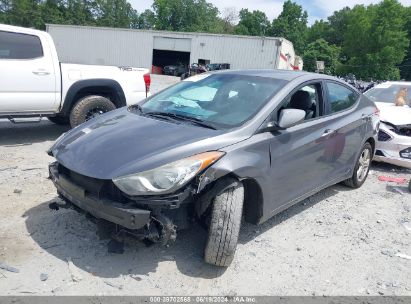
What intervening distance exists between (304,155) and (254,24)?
271 ft

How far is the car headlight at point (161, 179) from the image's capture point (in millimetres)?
2857

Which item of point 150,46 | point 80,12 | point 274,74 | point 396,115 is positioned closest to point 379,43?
point 150,46

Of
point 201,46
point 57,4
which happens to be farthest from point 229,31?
point 201,46

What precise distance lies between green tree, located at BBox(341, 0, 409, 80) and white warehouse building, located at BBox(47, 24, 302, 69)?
27659 millimetres

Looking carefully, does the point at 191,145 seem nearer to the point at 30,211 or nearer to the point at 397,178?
the point at 30,211

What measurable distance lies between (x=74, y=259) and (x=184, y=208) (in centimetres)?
101

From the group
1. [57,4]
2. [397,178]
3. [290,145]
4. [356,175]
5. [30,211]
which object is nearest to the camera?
[290,145]

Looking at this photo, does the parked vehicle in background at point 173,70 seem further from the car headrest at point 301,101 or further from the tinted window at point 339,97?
the car headrest at point 301,101

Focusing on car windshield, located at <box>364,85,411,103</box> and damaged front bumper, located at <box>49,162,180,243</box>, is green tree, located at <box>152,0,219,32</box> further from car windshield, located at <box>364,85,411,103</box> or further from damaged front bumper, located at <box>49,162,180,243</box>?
damaged front bumper, located at <box>49,162,180,243</box>

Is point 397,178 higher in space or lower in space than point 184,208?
lower

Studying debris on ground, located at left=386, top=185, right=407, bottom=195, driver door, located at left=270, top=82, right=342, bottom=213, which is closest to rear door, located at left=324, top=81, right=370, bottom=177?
driver door, located at left=270, top=82, right=342, bottom=213

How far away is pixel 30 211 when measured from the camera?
13.3 feet

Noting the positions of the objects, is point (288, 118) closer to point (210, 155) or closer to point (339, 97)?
point (210, 155)

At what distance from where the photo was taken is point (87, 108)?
6.88 meters
